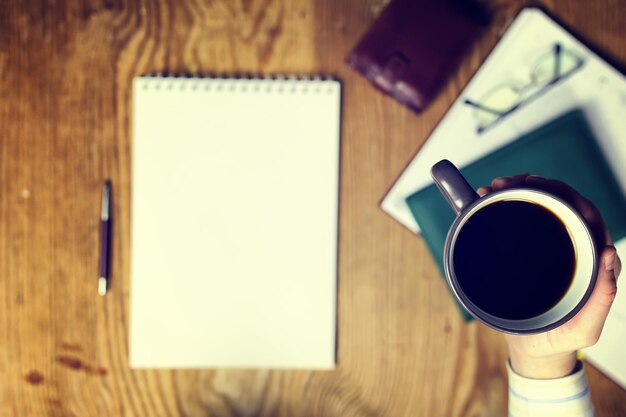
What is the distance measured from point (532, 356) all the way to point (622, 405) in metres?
0.16

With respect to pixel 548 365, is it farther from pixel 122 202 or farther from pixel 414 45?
pixel 122 202

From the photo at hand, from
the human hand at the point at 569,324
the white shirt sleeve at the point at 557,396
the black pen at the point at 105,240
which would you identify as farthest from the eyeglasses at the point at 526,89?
the black pen at the point at 105,240

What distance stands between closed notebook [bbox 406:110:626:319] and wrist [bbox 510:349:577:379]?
0.12m

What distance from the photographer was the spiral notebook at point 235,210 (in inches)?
21.6

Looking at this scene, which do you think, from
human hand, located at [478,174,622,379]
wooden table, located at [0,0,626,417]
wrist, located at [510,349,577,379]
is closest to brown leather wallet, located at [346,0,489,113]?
wooden table, located at [0,0,626,417]

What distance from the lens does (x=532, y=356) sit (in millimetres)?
475

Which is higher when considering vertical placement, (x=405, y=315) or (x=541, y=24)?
(x=541, y=24)

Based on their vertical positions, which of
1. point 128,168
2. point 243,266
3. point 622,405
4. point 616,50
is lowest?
point 622,405

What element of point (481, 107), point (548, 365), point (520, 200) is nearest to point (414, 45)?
point (481, 107)

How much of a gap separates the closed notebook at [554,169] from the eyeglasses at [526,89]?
1.5 inches

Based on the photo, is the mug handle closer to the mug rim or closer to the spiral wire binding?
the mug rim

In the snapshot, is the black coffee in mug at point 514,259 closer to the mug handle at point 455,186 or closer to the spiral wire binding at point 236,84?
the mug handle at point 455,186

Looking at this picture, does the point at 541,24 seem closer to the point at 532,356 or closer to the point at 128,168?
the point at 532,356

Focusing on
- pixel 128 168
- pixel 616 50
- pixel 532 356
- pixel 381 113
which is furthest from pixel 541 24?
pixel 128 168
